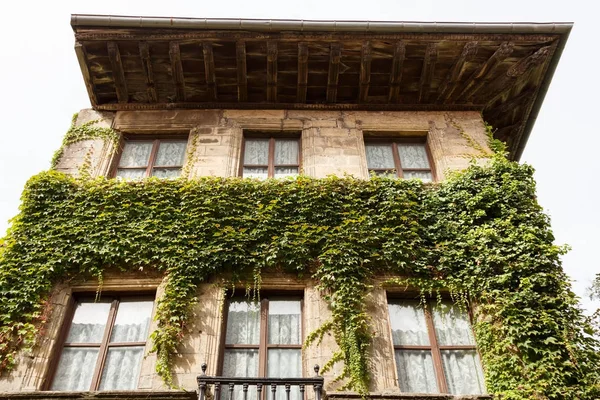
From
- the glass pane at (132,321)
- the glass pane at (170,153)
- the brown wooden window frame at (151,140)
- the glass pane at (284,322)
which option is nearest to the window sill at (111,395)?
the glass pane at (132,321)

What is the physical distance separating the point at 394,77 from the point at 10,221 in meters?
6.61

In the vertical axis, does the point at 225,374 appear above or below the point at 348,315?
below

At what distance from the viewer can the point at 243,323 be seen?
21.8 feet

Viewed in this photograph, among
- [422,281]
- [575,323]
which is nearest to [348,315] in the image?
[422,281]

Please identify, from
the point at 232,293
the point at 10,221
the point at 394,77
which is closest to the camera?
the point at 232,293

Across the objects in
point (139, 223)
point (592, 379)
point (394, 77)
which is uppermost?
point (394, 77)

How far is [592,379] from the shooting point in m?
5.69

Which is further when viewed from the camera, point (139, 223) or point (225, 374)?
point (139, 223)

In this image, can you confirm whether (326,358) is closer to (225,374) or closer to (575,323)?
(225,374)

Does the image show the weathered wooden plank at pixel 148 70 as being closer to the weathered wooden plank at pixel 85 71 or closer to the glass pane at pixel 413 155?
the weathered wooden plank at pixel 85 71

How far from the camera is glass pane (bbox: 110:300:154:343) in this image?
6.50 metres

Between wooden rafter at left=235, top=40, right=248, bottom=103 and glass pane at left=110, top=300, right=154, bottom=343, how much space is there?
4.26m

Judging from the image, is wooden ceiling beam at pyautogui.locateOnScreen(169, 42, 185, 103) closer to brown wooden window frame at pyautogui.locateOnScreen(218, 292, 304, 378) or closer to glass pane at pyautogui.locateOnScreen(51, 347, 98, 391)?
brown wooden window frame at pyautogui.locateOnScreen(218, 292, 304, 378)

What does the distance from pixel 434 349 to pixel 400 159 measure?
3.58 meters
